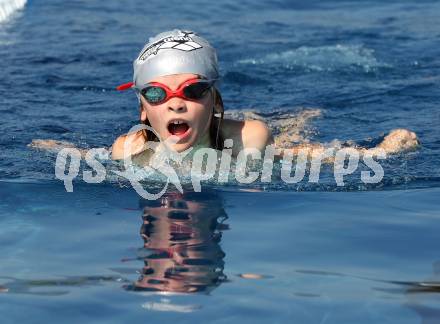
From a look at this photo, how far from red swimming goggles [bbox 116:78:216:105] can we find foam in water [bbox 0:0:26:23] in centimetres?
830

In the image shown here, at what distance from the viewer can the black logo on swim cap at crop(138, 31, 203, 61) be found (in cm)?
624

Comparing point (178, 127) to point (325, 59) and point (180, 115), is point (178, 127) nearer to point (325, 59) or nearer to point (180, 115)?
point (180, 115)

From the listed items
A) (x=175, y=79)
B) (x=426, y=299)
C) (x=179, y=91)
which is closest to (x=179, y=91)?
(x=179, y=91)

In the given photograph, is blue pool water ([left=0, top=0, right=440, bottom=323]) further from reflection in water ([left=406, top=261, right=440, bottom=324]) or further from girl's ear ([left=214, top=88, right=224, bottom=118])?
girl's ear ([left=214, top=88, right=224, bottom=118])

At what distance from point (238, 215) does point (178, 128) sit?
0.86m

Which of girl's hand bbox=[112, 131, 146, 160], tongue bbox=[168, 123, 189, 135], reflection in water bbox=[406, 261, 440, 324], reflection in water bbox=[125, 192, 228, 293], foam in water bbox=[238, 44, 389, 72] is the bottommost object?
reflection in water bbox=[406, 261, 440, 324]

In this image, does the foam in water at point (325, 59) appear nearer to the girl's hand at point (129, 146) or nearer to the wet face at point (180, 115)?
the girl's hand at point (129, 146)

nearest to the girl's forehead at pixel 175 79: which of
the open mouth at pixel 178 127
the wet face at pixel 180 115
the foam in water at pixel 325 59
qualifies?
the wet face at pixel 180 115

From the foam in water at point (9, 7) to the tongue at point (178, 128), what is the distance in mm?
8272

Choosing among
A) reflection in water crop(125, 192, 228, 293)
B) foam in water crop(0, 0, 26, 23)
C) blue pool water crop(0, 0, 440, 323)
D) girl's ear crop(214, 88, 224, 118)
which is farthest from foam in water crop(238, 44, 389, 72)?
reflection in water crop(125, 192, 228, 293)

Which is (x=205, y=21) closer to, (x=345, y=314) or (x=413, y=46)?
A: (x=413, y=46)

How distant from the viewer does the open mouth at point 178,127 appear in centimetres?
618

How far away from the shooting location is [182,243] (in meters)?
5.03

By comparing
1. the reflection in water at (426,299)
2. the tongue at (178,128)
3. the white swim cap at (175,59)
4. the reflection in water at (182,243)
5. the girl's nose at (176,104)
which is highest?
the white swim cap at (175,59)
